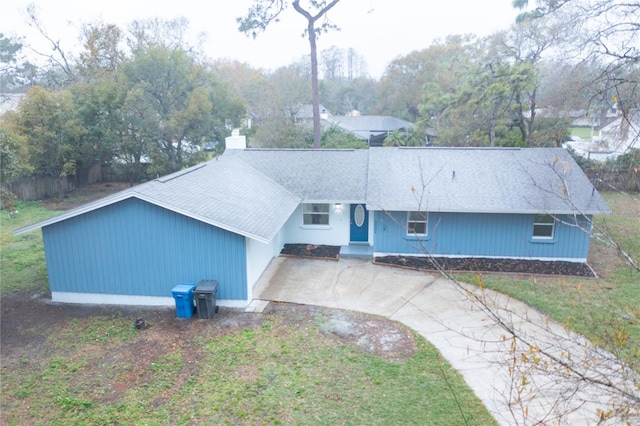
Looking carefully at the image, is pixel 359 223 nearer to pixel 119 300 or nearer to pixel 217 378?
pixel 119 300

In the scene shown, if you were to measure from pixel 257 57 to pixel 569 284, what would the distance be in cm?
6326

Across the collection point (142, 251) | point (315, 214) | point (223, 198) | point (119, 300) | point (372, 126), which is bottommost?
point (119, 300)

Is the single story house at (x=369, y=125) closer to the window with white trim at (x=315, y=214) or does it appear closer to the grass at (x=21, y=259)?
the window with white trim at (x=315, y=214)

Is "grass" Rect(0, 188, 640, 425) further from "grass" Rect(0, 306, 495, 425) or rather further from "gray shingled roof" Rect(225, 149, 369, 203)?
"gray shingled roof" Rect(225, 149, 369, 203)

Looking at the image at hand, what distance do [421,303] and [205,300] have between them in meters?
5.53

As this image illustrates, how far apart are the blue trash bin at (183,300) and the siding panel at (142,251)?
0.65m

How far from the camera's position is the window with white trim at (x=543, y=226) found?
1425cm

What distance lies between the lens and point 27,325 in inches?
409

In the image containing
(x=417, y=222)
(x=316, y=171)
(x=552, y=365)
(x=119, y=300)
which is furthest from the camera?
(x=316, y=171)

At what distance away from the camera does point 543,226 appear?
1440cm

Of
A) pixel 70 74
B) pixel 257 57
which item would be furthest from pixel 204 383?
pixel 257 57

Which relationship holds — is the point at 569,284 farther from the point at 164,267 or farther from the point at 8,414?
the point at 8,414

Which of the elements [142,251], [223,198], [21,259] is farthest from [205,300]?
[21,259]

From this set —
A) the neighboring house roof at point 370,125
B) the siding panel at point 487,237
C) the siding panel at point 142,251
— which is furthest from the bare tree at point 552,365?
the neighboring house roof at point 370,125
